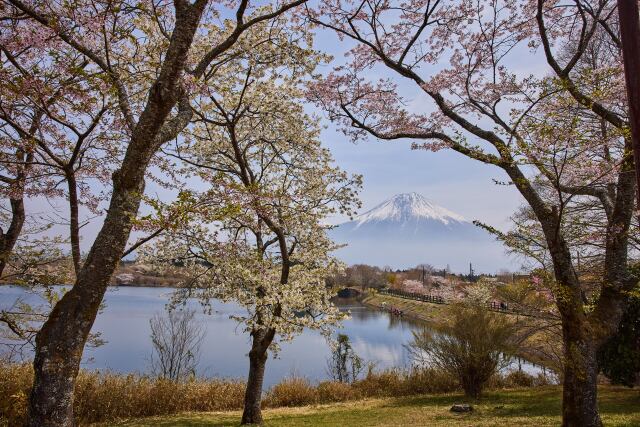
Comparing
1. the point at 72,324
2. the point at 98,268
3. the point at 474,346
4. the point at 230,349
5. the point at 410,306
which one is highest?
the point at 410,306

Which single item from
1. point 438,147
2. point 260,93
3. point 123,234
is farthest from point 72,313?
point 438,147

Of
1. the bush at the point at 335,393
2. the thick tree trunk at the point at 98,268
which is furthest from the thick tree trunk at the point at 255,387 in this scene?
the thick tree trunk at the point at 98,268

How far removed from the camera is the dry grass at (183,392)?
350 inches

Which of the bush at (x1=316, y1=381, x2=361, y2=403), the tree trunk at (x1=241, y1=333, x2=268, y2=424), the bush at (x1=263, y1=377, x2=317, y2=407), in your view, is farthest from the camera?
the bush at (x1=316, y1=381, x2=361, y2=403)

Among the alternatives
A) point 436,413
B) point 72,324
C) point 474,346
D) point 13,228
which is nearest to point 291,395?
point 436,413

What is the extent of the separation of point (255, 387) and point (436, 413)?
14.1ft

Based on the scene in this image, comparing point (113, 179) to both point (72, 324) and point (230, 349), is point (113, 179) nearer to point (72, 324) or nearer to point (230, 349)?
point (72, 324)

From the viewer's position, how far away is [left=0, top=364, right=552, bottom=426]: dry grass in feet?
29.2

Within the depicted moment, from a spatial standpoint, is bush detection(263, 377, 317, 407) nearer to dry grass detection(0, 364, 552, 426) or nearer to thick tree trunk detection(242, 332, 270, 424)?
dry grass detection(0, 364, 552, 426)

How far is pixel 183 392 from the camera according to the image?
36.9ft

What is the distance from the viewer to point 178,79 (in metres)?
3.99

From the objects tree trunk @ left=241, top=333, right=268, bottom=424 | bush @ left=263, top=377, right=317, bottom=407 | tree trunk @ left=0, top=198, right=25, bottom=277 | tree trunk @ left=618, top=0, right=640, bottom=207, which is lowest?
bush @ left=263, top=377, right=317, bottom=407

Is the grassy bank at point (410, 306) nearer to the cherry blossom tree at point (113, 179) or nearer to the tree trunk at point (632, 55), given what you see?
the cherry blossom tree at point (113, 179)

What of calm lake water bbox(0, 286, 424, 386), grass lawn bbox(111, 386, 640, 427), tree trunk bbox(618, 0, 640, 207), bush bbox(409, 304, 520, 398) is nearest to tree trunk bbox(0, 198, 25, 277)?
grass lawn bbox(111, 386, 640, 427)
